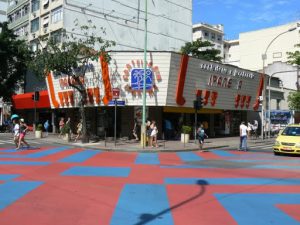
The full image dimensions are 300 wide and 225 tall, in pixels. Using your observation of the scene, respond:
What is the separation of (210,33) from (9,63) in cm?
6751

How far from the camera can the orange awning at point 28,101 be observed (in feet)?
138

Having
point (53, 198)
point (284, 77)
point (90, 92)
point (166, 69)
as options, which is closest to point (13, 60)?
point (90, 92)

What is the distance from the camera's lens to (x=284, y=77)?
60281mm

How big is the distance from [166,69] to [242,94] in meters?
11.7

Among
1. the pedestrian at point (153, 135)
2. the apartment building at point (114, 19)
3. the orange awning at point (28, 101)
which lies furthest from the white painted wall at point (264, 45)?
the pedestrian at point (153, 135)

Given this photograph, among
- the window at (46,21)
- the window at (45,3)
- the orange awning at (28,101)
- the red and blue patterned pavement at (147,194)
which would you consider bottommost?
the red and blue patterned pavement at (147,194)

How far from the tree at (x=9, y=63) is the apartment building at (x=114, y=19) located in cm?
352

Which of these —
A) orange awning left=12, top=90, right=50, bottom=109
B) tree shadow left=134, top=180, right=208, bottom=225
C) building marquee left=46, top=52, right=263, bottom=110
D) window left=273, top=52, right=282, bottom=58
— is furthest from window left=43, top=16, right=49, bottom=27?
window left=273, top=52, right=282, bottom=58

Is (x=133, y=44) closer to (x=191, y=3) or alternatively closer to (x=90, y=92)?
(x=191, y=3)

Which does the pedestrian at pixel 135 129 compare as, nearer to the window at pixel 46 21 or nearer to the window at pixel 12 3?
the window at pixel 46 21

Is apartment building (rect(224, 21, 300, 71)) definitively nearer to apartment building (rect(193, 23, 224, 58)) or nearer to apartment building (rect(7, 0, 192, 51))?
apartment building (rect(193, 23, 224, 58))

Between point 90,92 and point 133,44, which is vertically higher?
point 133,44

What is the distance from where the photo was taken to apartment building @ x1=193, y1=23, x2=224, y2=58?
105m

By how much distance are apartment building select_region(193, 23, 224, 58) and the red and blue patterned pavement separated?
90.9 metres
